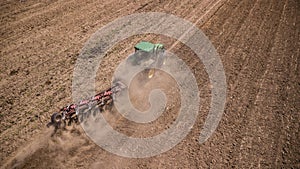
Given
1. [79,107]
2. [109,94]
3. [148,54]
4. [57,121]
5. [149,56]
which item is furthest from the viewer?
[149,56]

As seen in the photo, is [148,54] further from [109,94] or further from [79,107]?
[79,107]

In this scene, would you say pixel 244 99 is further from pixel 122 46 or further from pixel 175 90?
pixel 122 46

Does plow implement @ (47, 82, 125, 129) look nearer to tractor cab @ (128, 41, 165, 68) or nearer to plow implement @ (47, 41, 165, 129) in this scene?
plow implement @ (47, 41, 165, 129)

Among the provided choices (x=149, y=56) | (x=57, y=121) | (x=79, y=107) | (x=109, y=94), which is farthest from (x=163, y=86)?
(x=57, y=121)

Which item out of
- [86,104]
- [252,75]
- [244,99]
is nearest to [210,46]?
[252,75]

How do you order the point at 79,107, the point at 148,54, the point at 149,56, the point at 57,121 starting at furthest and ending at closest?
the point at 149,56 → the point at 148,54 → the point at 79,107 → the point at 57,121

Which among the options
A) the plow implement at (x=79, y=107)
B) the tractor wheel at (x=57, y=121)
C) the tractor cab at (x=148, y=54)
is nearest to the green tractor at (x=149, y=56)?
the tractor cab at (x=148, y=54)

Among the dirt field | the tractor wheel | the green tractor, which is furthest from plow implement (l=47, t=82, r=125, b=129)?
the green tractor
